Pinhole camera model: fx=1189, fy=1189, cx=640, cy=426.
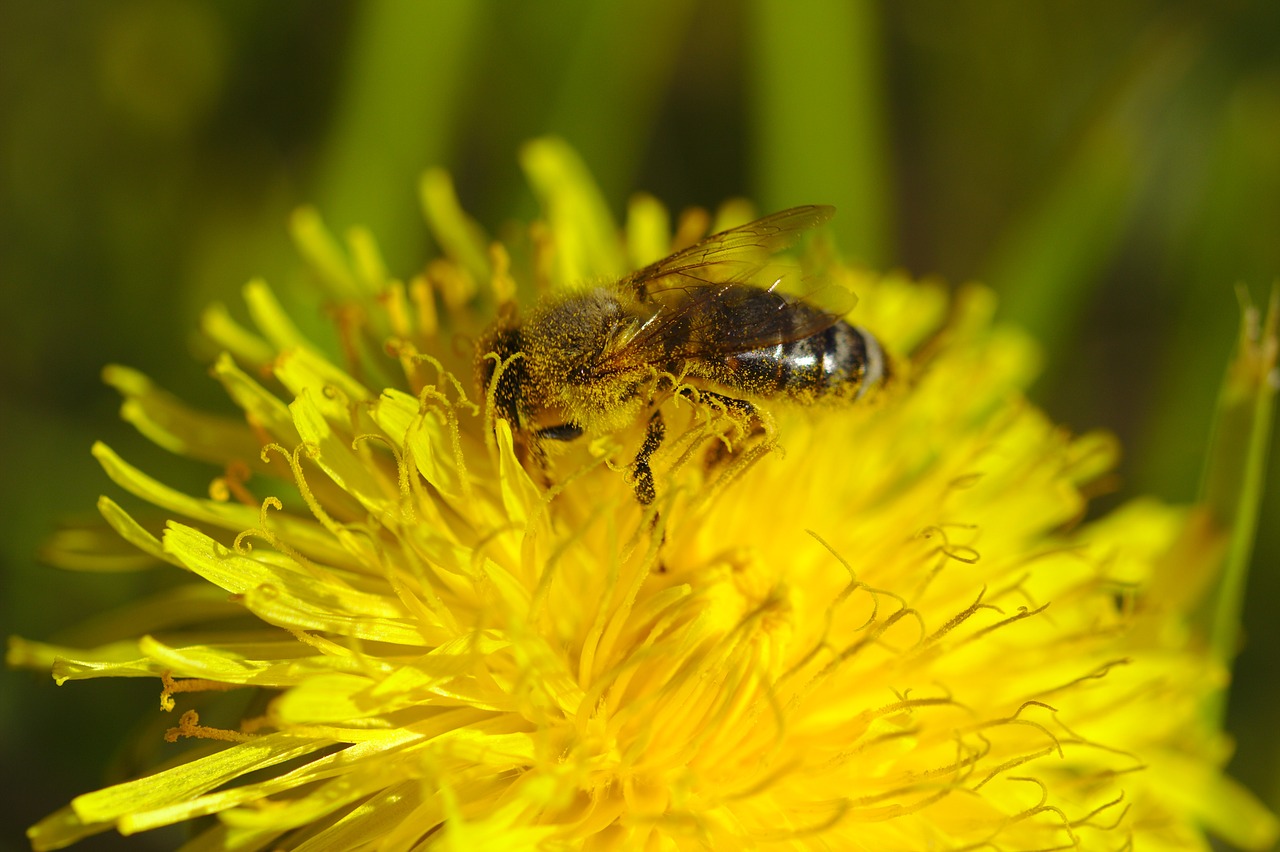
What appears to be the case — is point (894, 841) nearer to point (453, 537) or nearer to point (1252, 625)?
point (453, 537)

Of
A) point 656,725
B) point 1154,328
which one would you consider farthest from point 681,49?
point 656,725

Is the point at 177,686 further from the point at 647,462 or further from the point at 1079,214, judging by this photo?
the point at 1079,214

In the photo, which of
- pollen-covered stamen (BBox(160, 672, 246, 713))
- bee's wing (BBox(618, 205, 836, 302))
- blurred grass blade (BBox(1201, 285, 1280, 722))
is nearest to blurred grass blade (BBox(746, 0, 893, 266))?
bee's wing (BBox(618, 205, 836, 302))

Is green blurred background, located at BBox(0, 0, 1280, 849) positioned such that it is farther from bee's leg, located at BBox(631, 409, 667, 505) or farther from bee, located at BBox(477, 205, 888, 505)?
bee's leg, located at BBox(631, 409, 667, 505)

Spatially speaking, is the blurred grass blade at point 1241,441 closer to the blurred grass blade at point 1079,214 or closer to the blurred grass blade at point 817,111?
the blurred grass blade at point 1079,214

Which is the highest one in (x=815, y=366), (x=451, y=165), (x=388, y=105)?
(x=451, y=165)

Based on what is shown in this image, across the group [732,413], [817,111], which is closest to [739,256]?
[732,413]
